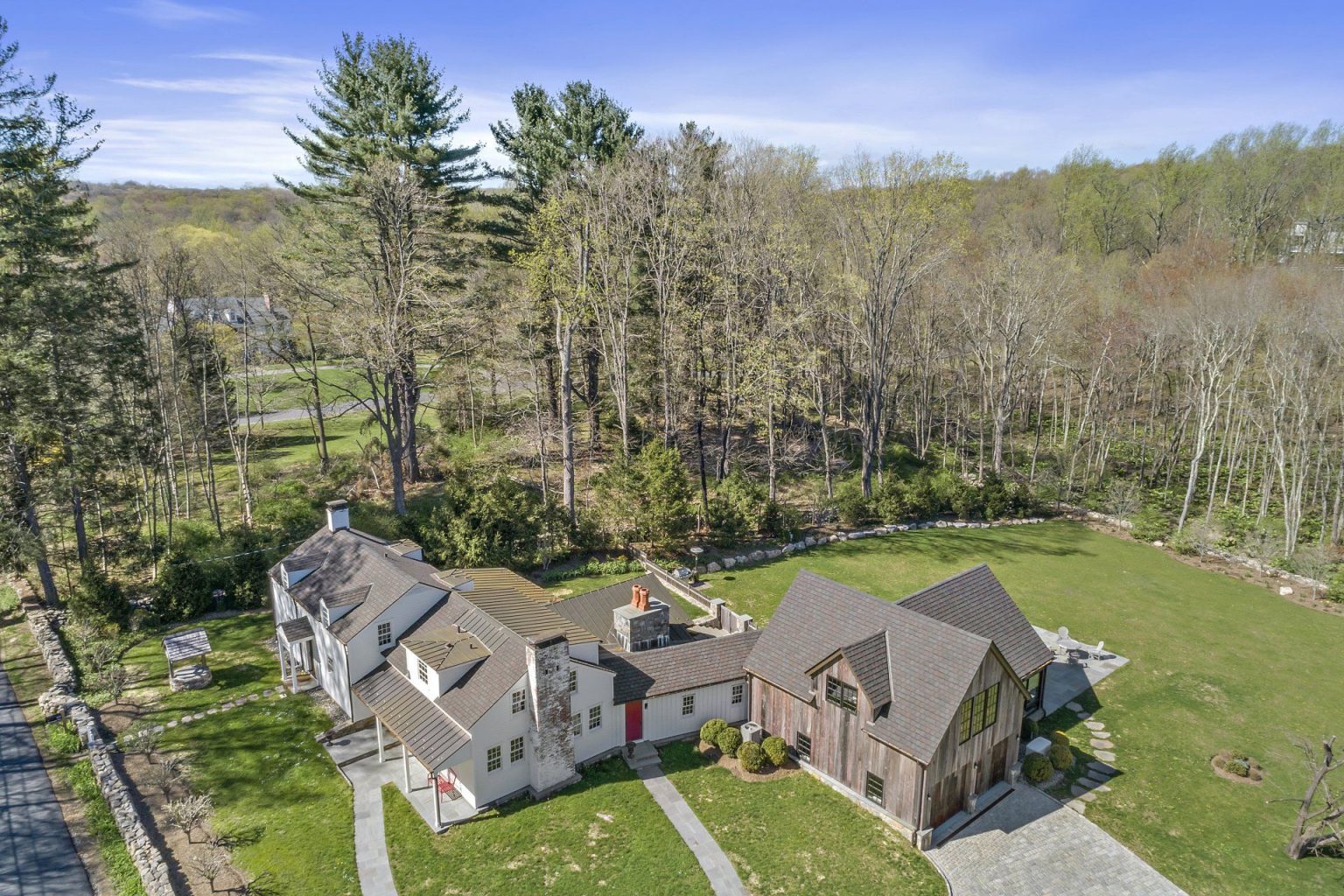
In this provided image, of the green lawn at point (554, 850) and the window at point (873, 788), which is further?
the window at point (873, 788)

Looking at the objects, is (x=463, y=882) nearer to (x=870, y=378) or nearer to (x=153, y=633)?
(x=153, y=633)

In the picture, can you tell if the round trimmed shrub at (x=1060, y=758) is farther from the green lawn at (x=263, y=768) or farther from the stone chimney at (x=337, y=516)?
the stone chimney at (x=337, y=516)

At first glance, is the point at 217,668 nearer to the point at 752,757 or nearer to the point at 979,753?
the point at 752,757

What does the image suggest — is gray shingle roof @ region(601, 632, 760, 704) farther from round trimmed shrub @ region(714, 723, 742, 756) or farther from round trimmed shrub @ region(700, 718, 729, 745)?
round trimmed shrub @ region(714, 723, 742, 756)

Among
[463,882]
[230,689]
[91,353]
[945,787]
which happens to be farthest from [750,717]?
[91,353]

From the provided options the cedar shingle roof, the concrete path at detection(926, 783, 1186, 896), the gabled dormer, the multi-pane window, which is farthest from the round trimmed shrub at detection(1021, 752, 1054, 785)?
the gabled dormer

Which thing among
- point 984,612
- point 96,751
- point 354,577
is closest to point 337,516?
point 354,577

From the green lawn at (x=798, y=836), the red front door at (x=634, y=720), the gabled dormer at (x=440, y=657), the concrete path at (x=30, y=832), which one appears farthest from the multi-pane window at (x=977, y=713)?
the concrete path at (x=30, y=832)
